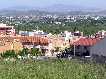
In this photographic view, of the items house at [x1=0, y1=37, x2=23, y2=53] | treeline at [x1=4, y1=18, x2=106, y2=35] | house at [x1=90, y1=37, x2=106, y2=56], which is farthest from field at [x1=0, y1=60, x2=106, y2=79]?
treeline at [x1=4, y1=18, x2=106, y2=35]

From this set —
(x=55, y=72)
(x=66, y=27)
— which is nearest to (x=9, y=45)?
(x=55, y=72)

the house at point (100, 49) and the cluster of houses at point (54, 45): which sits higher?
the house at point (100, 49)

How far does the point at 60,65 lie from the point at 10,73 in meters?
3.11

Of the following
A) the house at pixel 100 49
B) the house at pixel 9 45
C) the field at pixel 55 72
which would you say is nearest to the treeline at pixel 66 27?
the house at pixel 9 45

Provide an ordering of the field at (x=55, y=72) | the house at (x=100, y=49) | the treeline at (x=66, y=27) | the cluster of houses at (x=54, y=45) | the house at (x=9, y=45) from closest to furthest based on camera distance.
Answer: the field at (x=55, y=72) → the house at (x=100, y=49) → the cluster of houses at (x=54, y=45) → the house at (x=9, y=45) → the treeline at (x=66, y=27)

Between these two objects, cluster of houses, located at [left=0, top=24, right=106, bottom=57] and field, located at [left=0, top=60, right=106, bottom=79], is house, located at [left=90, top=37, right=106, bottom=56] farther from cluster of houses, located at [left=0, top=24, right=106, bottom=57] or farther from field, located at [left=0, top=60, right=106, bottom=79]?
field, located at [left=0, top=60, right=106, bottom=79]

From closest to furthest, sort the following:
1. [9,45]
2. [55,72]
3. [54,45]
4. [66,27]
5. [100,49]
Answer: [55,72]
[100,49]
[9,45]
[54,45]
[66,27]

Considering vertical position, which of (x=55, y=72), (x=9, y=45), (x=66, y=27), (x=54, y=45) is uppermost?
(x=55, y=72)

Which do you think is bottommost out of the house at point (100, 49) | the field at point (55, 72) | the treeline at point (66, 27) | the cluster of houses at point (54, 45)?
the treeline at point (66, 27)

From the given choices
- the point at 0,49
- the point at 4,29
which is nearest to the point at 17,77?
the point at 0,49

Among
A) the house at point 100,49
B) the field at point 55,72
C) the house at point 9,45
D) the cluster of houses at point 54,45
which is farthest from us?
the house at point 9,45

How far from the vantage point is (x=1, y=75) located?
17016 millimetres

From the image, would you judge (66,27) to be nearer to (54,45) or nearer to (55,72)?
(54,45)

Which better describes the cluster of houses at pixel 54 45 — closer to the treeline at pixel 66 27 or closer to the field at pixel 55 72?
the field at pixel 55 72
